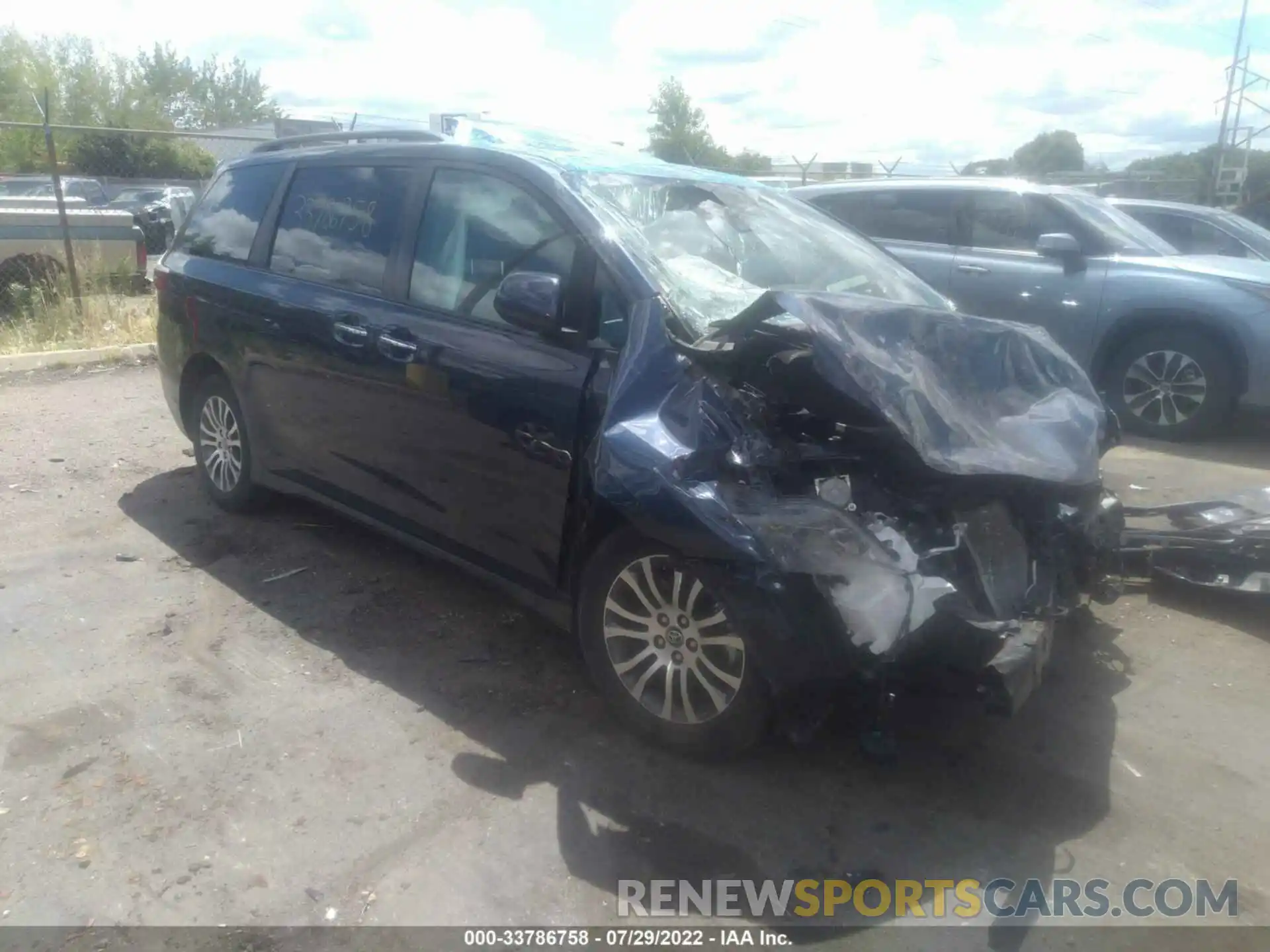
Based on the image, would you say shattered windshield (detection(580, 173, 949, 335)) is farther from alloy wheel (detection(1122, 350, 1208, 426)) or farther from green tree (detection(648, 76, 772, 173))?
green tree (detection(648, 76, 772, 173))

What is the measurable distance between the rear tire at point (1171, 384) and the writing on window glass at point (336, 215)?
5.31m

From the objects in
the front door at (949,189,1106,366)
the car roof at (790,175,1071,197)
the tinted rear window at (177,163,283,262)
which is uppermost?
the car roof at (790,175,1071,197)

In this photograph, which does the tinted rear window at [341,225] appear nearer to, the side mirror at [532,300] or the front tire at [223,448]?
the front tire at [223,448]

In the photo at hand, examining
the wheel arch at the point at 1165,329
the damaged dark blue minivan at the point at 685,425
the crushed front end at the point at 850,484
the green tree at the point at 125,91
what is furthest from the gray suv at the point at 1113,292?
the green tree at the point at 125,91

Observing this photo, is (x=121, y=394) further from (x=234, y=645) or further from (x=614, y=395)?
(x=614, y=395)

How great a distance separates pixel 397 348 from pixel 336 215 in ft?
2.95

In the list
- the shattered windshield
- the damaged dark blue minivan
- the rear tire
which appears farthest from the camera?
the rear tire

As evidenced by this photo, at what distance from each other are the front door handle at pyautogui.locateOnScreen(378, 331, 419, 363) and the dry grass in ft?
21.4

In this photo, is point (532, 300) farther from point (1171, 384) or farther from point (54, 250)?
point (54, 250)

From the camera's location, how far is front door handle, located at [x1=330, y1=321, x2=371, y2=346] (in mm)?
4309

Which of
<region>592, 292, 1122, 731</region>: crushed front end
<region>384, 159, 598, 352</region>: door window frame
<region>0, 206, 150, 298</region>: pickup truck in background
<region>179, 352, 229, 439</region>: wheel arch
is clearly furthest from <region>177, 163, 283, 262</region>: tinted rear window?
<region>0, 206, 150, 298</region>: pickup truck in background

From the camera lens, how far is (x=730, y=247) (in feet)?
13.2

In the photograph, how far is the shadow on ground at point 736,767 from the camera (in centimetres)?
300

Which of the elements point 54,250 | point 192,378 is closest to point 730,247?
point 192,378
